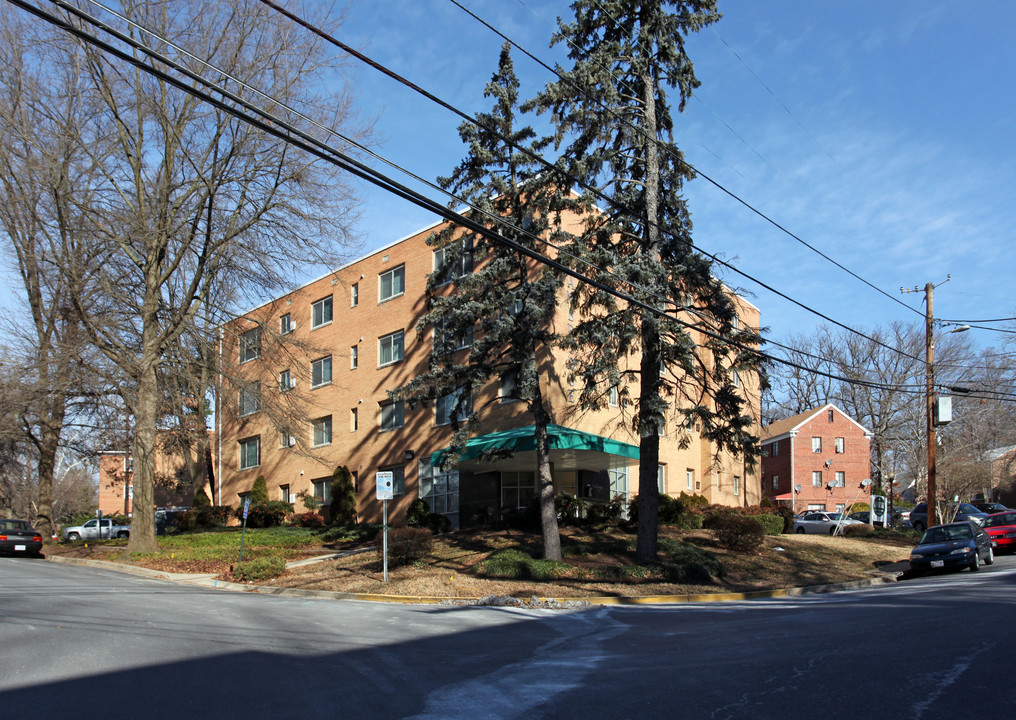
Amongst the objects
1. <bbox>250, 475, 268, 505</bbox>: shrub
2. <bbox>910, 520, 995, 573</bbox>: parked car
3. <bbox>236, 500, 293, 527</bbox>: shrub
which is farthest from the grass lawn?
<bbox>250, 475, 268, 505</bbox>: shrub

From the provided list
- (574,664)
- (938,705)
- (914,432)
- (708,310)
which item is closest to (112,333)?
(708,310)

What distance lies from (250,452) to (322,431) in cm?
736

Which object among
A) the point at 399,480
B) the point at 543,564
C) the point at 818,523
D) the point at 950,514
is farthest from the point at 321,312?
the point at 950,514

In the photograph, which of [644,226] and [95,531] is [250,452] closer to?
[95,531]

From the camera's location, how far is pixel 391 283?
3553cm

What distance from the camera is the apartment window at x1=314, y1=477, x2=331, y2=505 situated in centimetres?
3791

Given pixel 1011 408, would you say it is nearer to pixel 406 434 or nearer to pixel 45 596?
pixel 406 434

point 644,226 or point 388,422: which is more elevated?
point 644,226

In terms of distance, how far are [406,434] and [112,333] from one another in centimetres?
1202

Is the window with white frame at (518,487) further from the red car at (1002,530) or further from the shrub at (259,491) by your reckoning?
the red car at (1002,530)

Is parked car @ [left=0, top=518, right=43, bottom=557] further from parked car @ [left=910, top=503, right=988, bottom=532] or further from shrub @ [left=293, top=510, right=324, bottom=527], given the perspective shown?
parked car @ [left=910, top=503, right=988, bottom=532]

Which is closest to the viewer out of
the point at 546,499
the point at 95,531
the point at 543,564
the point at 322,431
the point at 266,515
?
the point at 543,564

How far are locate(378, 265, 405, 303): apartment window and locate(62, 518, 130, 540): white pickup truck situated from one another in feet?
70.9

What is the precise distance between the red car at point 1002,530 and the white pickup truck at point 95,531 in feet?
136
